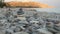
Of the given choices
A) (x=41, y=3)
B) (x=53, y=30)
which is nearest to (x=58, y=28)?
(x=53, y=30)

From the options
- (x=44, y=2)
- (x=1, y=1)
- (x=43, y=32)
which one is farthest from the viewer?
(x=44, y=2)

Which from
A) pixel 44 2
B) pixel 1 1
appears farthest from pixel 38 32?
pixel 44 2

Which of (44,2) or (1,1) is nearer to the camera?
(1,1)

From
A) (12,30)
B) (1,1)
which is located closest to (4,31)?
(12,30)

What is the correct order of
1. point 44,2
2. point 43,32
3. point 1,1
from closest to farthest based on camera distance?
point 43,32 → point 1,1 → point 44,2

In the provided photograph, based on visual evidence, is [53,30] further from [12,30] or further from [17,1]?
[17,1]

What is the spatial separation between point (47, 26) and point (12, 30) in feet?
0.35

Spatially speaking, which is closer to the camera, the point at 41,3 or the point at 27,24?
the point at 27,24

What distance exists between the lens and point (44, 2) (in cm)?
164

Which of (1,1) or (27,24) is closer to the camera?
(27,24)

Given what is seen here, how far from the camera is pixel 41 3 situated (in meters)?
1.67

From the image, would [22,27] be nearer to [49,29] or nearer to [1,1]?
[49,29]

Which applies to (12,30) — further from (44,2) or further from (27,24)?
(44,2)

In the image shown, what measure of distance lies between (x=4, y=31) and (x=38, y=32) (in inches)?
3.8
